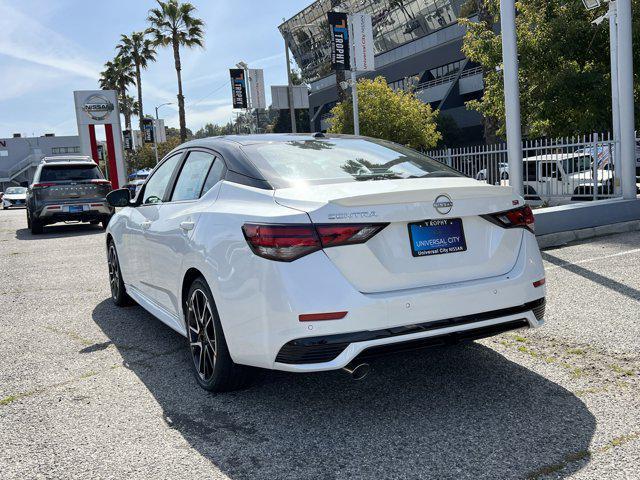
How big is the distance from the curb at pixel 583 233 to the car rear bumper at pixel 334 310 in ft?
20.5

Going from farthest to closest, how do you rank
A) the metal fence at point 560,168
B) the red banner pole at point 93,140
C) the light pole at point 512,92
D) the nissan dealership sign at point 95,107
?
the red banner pole at point 93,140
the nissan dealership sign at point 95,107
the metal fence at point 560,168
the light pole at point 512,92

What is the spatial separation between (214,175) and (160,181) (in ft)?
4.11

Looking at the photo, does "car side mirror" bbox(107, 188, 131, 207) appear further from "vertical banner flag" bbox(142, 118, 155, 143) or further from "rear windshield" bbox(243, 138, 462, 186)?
"vertical banner flag" bbox(142, 118, 155, 143)

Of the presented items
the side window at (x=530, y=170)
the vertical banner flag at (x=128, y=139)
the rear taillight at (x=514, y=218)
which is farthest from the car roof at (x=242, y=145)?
the vertical banner flag at (x=128, y=139)

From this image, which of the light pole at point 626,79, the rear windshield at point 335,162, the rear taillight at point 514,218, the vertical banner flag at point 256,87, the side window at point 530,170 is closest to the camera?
the rear taillight at point 514,218

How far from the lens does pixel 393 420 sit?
3.33 metres

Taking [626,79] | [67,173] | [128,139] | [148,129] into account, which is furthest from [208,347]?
[128,139]

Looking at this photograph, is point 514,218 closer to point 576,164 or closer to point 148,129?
point 576,164

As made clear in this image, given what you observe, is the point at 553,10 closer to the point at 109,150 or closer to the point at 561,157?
the point at 561,157

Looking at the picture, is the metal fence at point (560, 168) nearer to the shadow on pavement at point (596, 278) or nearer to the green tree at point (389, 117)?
the shadow on pavement at point (596, 278)

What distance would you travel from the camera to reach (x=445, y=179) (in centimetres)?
376

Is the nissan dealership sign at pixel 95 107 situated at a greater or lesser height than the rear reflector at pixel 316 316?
greater

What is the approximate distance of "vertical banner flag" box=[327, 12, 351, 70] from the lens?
71.0ft

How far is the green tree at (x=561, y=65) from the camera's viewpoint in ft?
59.0
